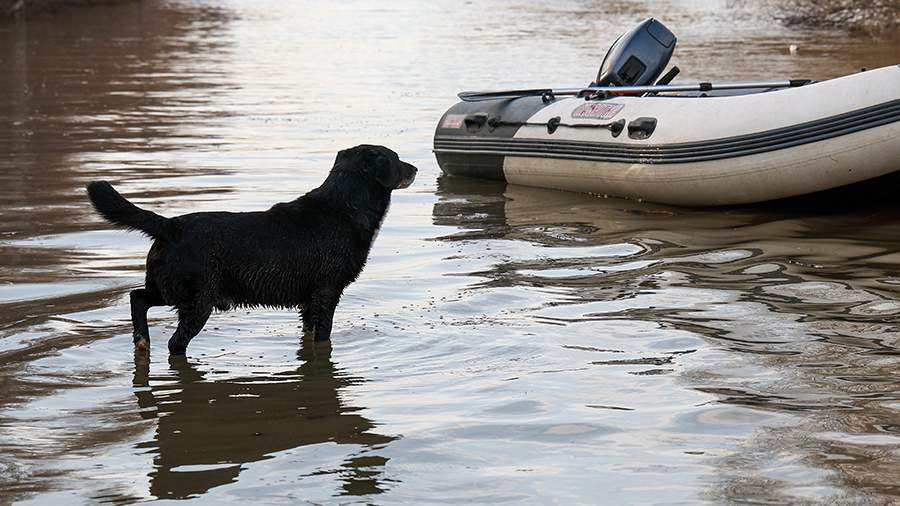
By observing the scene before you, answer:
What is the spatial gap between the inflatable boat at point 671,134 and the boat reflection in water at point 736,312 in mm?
243

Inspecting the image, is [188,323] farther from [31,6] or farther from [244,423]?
[31,6]

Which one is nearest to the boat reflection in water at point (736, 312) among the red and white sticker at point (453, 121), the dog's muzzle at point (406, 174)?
the red and white sticker at point (453, 121)

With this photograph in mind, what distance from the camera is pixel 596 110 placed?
Result: 1088cm

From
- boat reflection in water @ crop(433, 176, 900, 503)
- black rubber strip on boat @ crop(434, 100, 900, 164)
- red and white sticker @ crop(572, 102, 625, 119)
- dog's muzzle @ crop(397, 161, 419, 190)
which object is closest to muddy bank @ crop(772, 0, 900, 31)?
black rubber strip on boat @ crop(434, 100, 900, 164)

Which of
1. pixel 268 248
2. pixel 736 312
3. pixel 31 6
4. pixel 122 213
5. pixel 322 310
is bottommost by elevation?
pixel 736 312

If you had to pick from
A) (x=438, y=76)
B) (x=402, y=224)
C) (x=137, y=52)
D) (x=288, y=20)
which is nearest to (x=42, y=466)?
(x=402, y=224)

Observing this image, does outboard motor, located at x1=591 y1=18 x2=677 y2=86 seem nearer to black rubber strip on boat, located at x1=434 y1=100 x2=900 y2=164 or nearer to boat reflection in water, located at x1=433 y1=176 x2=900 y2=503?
black rubber strip on boat, located at x1=434 y1=100 x2=900 y2=164

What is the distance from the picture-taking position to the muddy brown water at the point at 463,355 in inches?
194

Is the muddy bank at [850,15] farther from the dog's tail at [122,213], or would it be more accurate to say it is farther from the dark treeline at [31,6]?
the dog's tail at [122,213]

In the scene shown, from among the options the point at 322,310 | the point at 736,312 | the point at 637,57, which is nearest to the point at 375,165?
the point at 322,310

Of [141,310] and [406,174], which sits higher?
[406,174]

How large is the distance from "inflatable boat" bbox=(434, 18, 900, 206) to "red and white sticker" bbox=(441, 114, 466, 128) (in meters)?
0.01

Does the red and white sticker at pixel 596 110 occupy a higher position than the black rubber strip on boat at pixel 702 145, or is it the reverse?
the red and white sticker at pixel 596 110

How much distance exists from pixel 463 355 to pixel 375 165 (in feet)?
3.71
